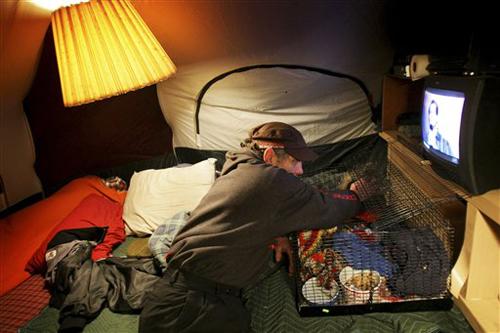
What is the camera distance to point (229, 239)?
3.52 ft

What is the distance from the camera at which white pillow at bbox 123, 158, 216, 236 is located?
72.2 inches

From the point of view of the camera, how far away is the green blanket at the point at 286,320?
101cm

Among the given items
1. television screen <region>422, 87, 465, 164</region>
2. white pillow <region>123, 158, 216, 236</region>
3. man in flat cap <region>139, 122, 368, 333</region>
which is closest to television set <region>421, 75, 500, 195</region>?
television screen <region>422, 87, 465, 164</region>

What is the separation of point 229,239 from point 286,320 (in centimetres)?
35

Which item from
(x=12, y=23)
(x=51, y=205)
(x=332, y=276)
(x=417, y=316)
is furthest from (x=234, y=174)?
(x=51, y=205)

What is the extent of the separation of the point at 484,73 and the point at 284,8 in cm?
98

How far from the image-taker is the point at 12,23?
55.6 inches

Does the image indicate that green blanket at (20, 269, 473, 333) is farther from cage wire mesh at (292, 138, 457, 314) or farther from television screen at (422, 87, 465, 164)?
television screen at (422, 87, 465, 164)

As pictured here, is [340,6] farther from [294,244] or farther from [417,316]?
[417,316]

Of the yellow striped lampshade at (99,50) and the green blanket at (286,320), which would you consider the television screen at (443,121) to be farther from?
the yellow striped lampshade at (99,50)

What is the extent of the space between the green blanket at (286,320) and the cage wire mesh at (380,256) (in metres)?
0.05

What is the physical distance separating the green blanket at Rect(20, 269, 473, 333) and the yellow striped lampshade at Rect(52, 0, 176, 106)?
85cm

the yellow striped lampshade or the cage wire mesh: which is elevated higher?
the yellow striped lampshade

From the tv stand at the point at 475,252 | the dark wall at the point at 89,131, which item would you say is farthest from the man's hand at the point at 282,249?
the dark wall at the point at 89,131
